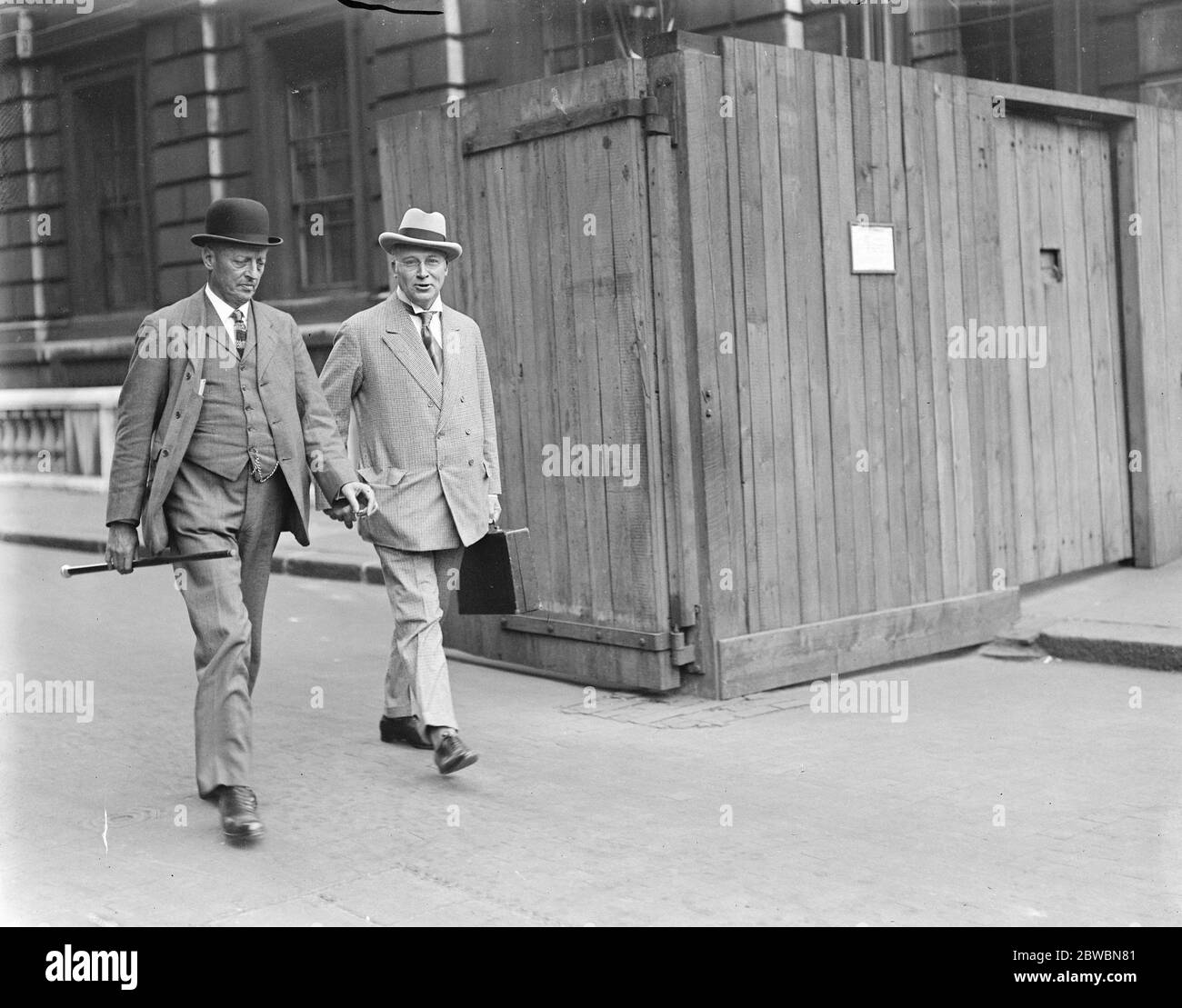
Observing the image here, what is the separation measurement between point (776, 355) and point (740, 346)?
0.23 metres

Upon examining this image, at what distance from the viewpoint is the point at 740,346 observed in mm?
7277

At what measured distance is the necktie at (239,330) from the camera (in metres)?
5.45

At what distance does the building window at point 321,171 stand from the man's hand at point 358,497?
38.5ft

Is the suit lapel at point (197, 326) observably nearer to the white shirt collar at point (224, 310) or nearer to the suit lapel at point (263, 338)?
the white shirt collar at point (224, 310)

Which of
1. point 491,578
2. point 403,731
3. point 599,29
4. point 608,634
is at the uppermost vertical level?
point 599,29

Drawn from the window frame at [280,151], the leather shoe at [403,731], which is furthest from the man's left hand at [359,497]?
the window frame at [280,151]

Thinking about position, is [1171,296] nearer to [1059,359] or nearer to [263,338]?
[1059,359]

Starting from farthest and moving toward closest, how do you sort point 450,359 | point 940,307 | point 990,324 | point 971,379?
point 990,324 → point 971,379 → point 940,307 → point 450,359

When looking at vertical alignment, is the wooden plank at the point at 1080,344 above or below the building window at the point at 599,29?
below

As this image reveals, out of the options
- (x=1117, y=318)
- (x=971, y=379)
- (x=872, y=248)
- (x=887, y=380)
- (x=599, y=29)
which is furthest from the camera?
(x=599, y=29)

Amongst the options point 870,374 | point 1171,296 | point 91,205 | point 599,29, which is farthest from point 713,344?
point 91,205

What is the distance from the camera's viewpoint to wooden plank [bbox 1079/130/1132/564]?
30.7 ft

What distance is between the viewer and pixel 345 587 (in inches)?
455

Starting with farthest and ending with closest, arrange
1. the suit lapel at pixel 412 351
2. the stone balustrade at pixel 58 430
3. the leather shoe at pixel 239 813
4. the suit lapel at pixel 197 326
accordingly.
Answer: the stone balustrade at pixel 58 430
the suit lapel at pixel 412 351
the suit lapel at pixel 197 326
the leather shoe at pixel 239 813
